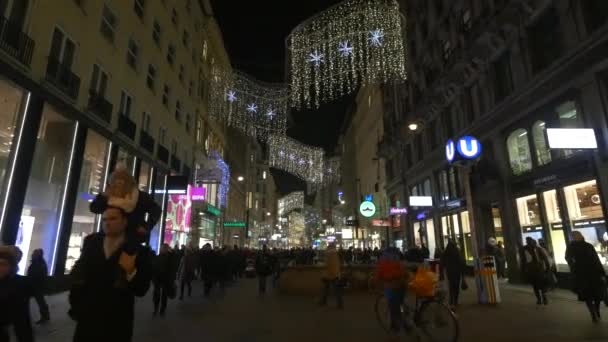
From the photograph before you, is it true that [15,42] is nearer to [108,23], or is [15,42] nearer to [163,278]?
[108,23]

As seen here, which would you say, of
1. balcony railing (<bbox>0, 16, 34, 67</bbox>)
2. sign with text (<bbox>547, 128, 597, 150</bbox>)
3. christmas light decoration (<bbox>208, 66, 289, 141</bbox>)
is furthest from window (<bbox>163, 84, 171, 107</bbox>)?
sign with text (<bbox>547, 128, 597, 150</bbox>)

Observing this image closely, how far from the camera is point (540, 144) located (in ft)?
55.2

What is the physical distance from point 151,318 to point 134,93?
604 inches

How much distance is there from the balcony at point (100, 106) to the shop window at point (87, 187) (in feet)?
3.14

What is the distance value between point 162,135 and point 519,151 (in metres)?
22.6

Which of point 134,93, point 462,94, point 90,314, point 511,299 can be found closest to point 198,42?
point 134,93

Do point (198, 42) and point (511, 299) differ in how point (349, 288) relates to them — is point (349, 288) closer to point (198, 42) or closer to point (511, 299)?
point (511, 299)

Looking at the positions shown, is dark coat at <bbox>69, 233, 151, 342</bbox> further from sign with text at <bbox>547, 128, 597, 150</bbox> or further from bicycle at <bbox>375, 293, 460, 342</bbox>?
sign with text at <bbox>547, 128, 597, 150</bbox>

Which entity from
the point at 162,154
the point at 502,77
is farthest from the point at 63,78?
the point at 502,77

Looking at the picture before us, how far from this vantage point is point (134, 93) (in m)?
21.2

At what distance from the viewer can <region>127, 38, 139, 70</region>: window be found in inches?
837

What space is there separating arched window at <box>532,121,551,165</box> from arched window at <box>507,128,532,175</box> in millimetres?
603

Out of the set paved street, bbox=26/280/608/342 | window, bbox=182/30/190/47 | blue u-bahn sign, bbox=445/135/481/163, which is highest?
window, bbox=182/30/190/47

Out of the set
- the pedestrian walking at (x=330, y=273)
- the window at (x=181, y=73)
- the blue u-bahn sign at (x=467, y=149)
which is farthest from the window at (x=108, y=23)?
the blue u-bahn sign at (x=467, y=149)
